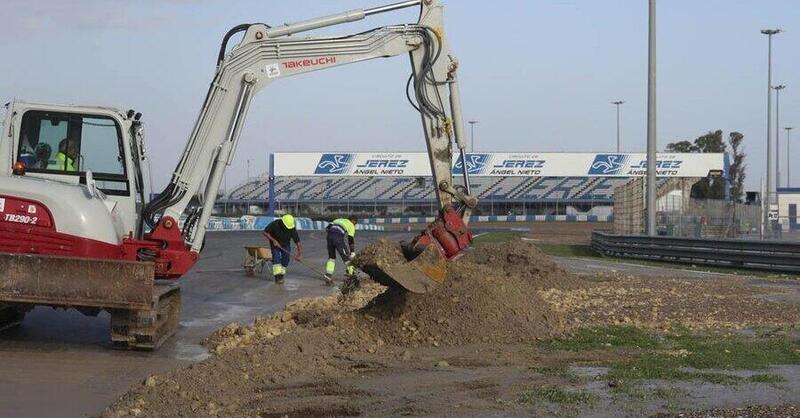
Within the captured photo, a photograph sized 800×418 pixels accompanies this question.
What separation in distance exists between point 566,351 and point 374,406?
3.56 m

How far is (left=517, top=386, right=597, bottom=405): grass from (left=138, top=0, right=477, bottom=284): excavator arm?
12.7ft

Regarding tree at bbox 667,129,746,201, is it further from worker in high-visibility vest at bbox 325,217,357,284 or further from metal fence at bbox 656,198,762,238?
worker in high-visibility vest at bbox 325,217,357,284

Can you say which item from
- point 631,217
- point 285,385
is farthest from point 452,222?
point 631,217

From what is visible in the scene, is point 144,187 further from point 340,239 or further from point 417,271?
point 340,239

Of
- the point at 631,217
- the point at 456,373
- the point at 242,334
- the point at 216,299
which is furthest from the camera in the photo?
the point at 631,217

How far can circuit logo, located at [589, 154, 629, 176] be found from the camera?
73.7 metres

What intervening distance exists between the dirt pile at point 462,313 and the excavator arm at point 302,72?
0.52 meters

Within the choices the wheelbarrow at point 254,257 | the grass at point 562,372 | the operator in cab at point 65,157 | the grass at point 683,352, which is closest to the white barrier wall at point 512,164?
the wheelbarrow at point 254,257

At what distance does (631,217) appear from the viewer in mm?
Result: 43250

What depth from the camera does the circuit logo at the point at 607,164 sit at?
73.7m

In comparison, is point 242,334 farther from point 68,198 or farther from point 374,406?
point 374,406

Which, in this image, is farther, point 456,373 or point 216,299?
point 216,299

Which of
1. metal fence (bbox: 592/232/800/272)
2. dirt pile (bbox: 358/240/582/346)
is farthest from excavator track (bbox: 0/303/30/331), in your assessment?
metal fence (bbox: 592/232/800/272)

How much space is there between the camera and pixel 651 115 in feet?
108
